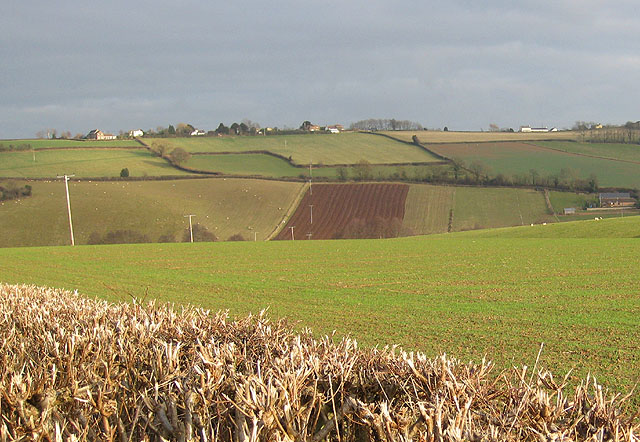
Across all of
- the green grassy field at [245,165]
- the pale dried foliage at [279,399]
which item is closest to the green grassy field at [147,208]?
the green grassy field at [245,165]

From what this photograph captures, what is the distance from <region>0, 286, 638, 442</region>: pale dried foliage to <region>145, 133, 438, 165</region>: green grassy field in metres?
97.4

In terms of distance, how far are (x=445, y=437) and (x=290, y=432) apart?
1080 millimetres

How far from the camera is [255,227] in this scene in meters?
77.8

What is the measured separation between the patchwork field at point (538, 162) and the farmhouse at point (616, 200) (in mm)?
3691

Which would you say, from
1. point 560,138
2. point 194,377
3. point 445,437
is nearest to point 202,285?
point 194,377

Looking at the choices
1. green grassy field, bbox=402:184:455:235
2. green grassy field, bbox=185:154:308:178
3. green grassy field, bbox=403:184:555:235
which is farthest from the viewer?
green grassy field, bbox=185:154:308:178

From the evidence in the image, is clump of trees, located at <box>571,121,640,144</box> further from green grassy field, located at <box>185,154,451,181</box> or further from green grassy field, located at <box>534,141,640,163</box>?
green grassy field, located at <box>185,154,451,181</box>

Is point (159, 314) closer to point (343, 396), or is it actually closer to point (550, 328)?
point (343, 396)

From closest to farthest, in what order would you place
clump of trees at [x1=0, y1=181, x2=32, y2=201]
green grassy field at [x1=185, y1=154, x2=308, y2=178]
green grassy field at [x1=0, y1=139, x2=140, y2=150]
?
1. clump of trees at [x1=0, y1=181, x2=32, y2=201]
2. green grassy field at [x1=185, y1=154, x2=308, y2=178]
3. green grassy field at [x1=0, y1=139, x2=140, y2=150]

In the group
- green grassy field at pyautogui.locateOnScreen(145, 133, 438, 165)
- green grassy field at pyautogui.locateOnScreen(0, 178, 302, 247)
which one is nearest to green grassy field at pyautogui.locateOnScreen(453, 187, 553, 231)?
green grassy field at pyautogui.locateOnScreen(145, 133, 438, 165)

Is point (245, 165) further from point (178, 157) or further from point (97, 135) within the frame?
point (97, 135)

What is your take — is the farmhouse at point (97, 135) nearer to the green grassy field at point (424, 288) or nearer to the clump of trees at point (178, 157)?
the clump of trees at point (178, 157)

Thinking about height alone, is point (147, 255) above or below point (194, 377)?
below

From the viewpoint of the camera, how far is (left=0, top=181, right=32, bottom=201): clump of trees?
76500 mm
